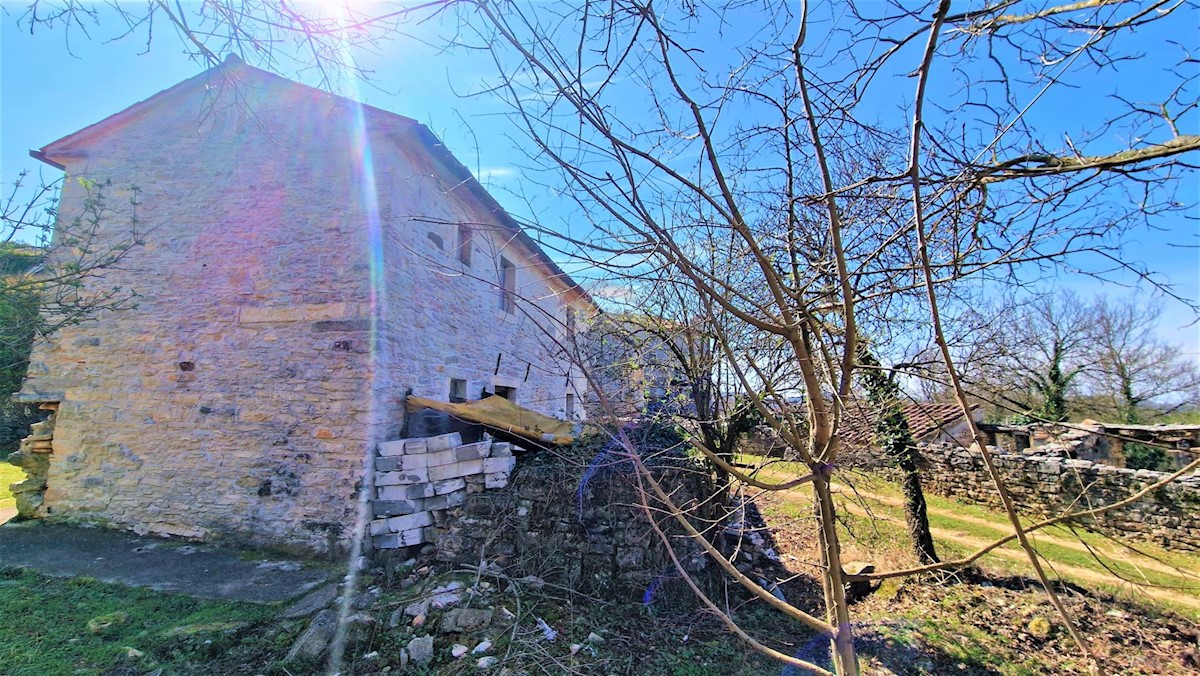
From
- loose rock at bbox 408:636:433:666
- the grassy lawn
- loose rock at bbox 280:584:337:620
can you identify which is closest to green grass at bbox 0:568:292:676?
loose rock at bbox 280:584:337:620

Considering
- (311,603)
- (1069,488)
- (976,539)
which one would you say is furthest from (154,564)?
(1069,488)

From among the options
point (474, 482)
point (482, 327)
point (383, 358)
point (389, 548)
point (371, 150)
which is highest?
point (371, 150)

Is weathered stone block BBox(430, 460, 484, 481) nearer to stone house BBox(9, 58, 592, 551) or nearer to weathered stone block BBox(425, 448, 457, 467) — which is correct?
weathered stone block BBox(425, 448, 457, 467)

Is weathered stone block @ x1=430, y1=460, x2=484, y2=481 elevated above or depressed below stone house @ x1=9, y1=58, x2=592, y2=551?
below

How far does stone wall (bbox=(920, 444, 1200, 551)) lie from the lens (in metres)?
7.48

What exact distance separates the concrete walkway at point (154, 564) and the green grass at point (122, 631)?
0.24 meters

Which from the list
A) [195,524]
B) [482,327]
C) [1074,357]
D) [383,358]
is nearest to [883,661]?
[383,358]

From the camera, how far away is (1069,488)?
9.20 m

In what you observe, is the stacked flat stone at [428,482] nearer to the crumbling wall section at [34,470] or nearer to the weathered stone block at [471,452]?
the weathered stone block at [471,452]

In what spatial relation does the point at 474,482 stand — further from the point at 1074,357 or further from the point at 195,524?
the point at 1074,357

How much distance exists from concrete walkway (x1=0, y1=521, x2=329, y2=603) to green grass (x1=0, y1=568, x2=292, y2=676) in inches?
9.3

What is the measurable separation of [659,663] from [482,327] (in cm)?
624

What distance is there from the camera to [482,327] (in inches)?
345

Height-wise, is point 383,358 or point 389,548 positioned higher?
point 383,358
